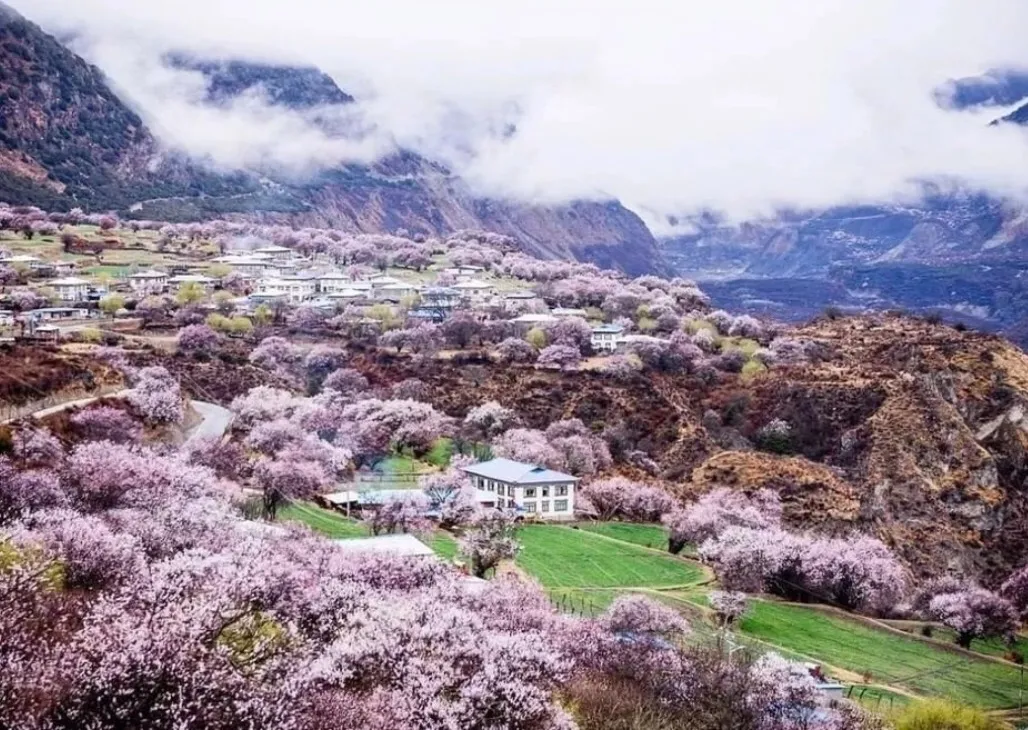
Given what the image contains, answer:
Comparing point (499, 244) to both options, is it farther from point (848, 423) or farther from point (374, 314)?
point (848, 423)

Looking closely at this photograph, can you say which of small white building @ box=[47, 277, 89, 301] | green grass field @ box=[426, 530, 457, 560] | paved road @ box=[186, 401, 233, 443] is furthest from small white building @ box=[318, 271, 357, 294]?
green grass field @ box=[426, 530, 457, 560]

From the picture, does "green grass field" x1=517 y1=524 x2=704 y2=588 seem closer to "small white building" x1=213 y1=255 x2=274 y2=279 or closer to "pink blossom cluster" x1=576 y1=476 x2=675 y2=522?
"pink blossom cluster" x1=576 y1=476 x2=675 y2=522

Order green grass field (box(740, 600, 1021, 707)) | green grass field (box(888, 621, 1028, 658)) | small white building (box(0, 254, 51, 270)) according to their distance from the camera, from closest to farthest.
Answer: green grass field (box(740, 600, 1021, 707))
green grass field (box(888, 621, 1028, 658))
small white building (box(0, 254, 51, 270))

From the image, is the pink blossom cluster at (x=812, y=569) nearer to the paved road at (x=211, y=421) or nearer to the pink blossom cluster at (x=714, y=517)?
the pink blossom cluster at (x=714, y=517)

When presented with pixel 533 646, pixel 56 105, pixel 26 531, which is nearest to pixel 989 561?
pixel 533 646

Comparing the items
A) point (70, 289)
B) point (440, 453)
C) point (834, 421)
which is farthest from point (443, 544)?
point (70, 289)

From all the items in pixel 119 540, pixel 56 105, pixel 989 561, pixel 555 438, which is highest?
pixel 56 105
